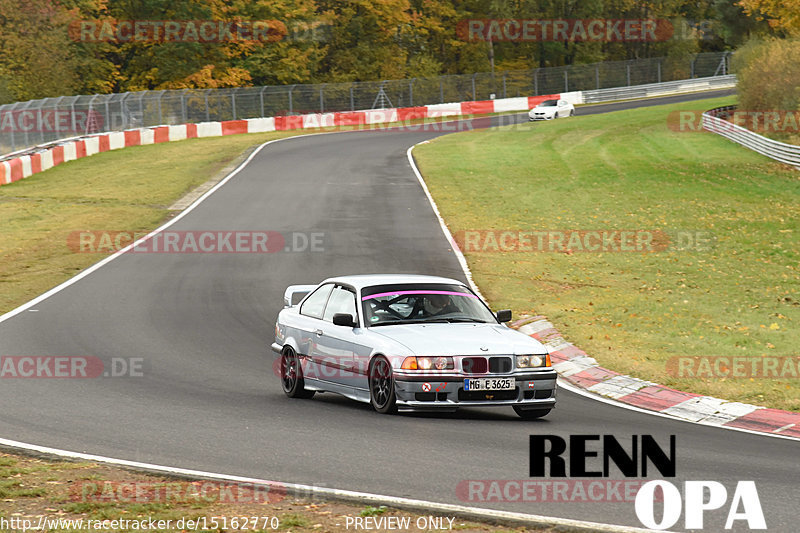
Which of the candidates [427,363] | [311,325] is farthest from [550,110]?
[427,363]

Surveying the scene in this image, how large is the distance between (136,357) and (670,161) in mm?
31130

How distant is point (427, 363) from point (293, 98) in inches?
2127

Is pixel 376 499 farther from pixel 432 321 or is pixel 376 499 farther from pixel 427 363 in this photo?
pixel 432 321

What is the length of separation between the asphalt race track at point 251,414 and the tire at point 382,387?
0.55 feet

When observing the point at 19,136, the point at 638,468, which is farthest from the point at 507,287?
the point at 19,136

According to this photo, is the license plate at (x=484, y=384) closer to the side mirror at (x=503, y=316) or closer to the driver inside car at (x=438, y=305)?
the side mirror at (x=503, y=316)

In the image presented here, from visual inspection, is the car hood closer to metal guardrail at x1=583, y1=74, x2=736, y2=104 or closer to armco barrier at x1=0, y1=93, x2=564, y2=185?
armco barrier at x1=0, y1=93, x2=564, y2=185

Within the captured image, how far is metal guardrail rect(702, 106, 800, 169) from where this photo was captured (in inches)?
1609

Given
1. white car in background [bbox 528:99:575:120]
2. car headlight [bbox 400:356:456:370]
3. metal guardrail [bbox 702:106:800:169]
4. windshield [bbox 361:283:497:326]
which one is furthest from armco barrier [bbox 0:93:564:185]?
car headlight [bbox 400:356:456:370]

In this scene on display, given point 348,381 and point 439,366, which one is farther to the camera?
point 348,381

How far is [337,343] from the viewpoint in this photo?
11594mm

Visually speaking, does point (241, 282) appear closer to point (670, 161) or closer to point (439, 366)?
point (439, 366)

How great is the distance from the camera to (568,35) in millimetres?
94250

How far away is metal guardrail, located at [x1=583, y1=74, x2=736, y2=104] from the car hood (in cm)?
6919
